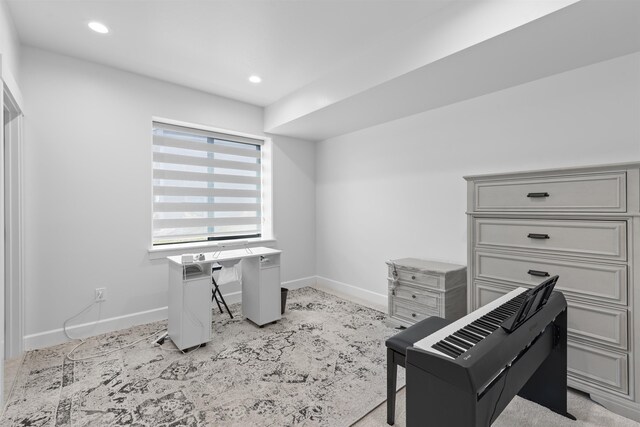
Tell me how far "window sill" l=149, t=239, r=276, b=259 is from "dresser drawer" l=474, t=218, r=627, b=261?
264 centimetres

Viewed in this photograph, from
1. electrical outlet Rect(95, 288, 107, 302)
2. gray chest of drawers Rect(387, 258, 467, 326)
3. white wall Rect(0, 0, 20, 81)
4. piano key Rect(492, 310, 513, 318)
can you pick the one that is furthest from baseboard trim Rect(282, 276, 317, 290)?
white wall Rect(0, 0, 20, 81)

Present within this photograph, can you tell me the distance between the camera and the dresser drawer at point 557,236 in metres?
1.85

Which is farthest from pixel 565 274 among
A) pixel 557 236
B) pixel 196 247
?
pixel 196 247

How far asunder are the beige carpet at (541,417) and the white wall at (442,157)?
4.77 ft

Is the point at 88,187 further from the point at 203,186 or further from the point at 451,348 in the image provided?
the point at 451,348

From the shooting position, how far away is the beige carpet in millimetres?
1761

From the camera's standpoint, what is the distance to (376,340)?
2.86 metres

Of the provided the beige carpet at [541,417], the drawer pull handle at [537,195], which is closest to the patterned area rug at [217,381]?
the beige carpet at [541,417]

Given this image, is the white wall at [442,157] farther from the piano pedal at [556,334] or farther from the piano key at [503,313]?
the piano key at [503,313]

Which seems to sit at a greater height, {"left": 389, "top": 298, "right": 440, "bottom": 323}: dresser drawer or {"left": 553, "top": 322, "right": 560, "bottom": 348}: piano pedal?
{"left": 553, "top": 322, "right": 560, "bottom": 348}: piano pedal

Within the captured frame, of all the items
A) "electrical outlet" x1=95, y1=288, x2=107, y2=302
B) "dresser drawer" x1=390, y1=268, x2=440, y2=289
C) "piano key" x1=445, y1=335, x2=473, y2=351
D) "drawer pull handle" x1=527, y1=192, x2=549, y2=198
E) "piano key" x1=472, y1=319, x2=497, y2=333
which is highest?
"drawer pull handle" x1=527, y1=192, x2=549, y2=198

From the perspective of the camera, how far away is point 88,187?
117 inches

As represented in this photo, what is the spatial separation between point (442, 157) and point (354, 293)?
2.18m

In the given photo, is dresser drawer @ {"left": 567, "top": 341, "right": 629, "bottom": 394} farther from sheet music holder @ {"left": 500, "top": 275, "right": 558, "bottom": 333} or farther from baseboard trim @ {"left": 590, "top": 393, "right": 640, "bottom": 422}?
sheet music holder @ {"left": 500, "top": 275, "right": 558, "bottom": 333}
